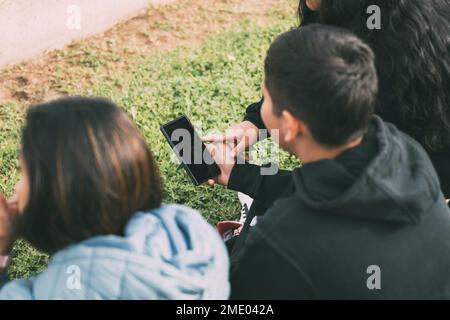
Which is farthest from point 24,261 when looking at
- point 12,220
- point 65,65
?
point 65,65

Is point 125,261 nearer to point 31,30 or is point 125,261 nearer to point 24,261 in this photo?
point 24,261

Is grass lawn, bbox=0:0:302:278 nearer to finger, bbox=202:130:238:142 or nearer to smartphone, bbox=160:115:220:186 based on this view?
finger, bbox=202:130:238:142

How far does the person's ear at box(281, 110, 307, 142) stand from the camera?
188cm

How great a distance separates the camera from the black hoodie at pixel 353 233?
1.64 metres

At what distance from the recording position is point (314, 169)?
170cm

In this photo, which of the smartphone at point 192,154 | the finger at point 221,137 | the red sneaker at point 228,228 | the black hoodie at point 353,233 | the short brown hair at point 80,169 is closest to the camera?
the short brown hair at point 80,169

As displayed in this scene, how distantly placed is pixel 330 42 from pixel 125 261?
94 cm

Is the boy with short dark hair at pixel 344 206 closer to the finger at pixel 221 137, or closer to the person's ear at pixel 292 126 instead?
the person's ear at pixel 292 126

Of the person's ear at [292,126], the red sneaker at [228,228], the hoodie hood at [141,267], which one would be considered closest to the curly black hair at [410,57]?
the person's ear at [292,126]

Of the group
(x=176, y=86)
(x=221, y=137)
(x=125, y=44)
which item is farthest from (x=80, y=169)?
(x=125, y=44)

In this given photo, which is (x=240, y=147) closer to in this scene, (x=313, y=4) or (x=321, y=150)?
(x=313, y=4)

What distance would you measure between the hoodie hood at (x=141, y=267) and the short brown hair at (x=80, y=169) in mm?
58

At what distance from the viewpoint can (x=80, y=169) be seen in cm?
152

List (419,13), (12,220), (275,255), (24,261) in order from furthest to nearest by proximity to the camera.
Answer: (24,261), (419,13), (12,220), (275,255)
